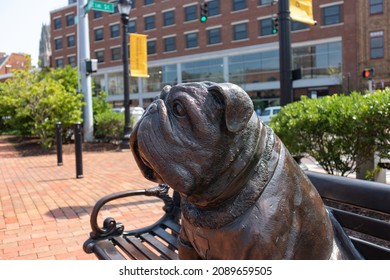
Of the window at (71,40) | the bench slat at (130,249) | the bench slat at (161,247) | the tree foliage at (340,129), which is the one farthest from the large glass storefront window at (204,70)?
the bench slat at (130,249)

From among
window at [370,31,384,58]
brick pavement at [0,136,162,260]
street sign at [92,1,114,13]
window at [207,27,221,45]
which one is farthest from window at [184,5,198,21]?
brick pavement at [0,136,162,260]

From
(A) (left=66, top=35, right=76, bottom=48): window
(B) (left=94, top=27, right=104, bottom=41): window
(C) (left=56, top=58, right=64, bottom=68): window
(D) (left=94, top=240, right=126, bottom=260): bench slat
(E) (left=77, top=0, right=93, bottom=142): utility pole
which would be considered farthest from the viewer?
(C) (left=56, top=58, right=64, bottom=68): window

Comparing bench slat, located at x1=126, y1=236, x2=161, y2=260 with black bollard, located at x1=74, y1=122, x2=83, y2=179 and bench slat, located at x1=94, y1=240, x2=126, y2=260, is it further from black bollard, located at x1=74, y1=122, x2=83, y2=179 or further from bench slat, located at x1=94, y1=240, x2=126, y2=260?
black bollard, located at x1=74, y1=122, x2=83, y2=179

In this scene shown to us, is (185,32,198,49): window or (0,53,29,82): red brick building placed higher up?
(185,32,198,49): window

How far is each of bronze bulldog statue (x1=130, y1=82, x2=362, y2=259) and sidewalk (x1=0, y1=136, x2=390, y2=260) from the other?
2.41 metres

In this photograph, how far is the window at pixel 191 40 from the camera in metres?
36.4

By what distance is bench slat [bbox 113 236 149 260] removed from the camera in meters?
2.21

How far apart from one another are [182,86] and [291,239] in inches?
24.3

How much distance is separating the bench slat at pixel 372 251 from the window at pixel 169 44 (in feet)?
123

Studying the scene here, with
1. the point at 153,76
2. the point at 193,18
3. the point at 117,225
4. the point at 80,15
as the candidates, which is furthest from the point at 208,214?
the point at 153,76

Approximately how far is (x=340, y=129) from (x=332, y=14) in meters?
29.5

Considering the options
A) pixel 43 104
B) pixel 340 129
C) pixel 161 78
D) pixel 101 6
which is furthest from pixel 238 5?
→ pixel 340 129

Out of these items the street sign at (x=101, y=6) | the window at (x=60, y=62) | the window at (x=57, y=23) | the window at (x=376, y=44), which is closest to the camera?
the street sign at (x=101, y=6)

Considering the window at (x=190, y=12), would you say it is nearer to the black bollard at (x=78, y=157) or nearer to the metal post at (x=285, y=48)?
the black bollard at (x=78, y=157)
